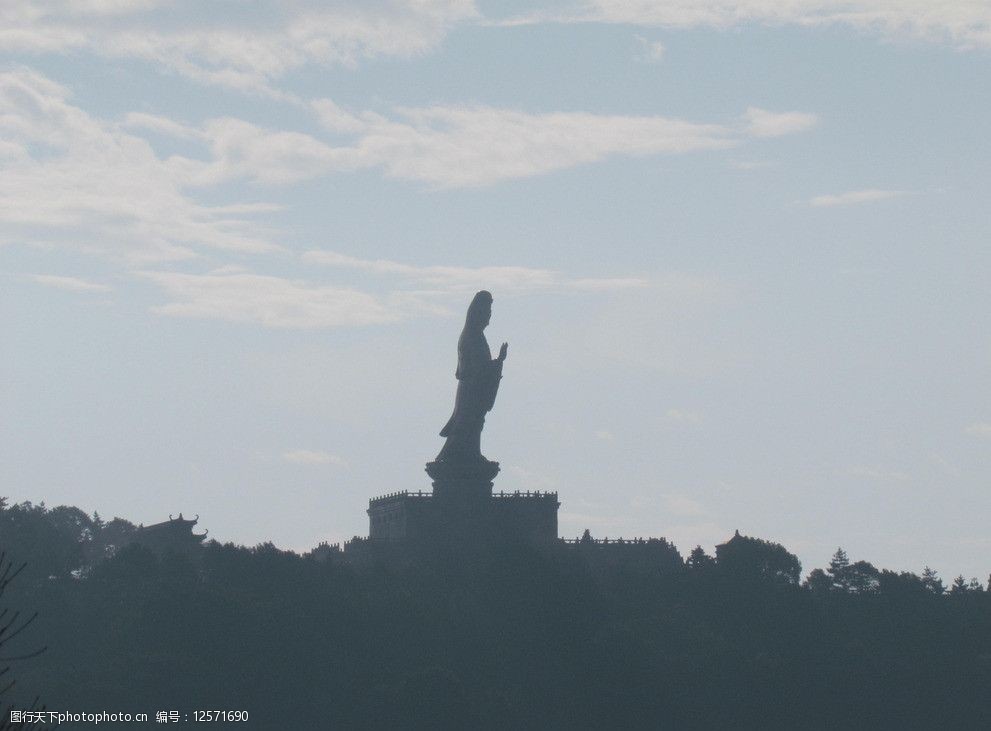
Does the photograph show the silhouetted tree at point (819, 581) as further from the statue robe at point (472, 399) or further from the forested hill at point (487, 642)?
the statue robe at point (472, 399)

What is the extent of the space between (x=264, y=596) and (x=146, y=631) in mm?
5423

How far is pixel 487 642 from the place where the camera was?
59344 mm

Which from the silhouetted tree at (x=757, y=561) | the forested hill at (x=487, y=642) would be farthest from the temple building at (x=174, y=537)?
the silhouetted tree at (x=757, y=561)

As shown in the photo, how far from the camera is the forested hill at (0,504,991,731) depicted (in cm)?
5272

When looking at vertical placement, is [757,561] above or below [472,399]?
below

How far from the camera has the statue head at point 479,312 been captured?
6538 centimetres

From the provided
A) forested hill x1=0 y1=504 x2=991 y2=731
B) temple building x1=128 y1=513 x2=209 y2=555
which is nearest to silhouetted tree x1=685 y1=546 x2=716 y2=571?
forested hill x1=0 y1=504 x2=991 y2=731

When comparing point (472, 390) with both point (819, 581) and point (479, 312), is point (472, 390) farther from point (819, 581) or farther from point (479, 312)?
point (819, 581)

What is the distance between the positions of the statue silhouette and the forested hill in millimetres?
3426

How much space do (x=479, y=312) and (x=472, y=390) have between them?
2.77 m

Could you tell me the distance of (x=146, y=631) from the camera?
55219 millimetres

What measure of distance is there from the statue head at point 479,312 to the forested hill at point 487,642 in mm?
7849

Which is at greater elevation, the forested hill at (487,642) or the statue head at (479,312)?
the statue head at (479,312)

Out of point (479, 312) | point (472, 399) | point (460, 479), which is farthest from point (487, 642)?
point (479, 312)
